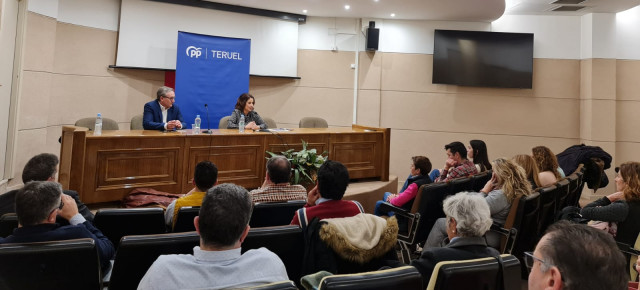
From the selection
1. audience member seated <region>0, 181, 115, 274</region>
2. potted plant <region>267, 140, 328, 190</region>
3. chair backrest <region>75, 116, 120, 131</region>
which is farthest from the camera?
chair backrest <region>75, 116, 120, 131</region>

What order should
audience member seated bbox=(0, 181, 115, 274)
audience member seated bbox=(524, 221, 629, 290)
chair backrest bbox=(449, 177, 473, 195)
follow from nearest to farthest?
audience member seated bbox=(524, 221, 629, 290) < audience member seated bbox=(0, 181, 115, 274) < chair backrest bbox=(449, 177, 473, 195)

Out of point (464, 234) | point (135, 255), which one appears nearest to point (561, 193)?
point (464, 234)

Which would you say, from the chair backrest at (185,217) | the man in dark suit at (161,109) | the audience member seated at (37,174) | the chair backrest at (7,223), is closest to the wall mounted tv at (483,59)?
the man in dark suit at (161,109)

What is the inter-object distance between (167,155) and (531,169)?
11.1 feet

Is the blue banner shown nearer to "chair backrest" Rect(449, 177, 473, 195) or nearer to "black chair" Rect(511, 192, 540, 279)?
"chair backrest" Rect(449, 177, 473, 195)

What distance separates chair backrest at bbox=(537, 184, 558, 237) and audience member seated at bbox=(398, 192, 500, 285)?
4.69 ft

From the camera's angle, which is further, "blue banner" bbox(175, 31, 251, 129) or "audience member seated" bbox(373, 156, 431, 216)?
"blue banner" bbox(175, 31, 251, 129)

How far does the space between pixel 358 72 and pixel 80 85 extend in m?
4.54

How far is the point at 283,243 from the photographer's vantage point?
6.04ft

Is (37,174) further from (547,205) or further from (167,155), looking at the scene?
(547,205)

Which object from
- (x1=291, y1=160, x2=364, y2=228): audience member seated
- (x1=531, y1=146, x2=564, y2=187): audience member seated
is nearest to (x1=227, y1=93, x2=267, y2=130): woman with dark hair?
(x1=291, y1=160, x2=364, y2=228): audience member seated

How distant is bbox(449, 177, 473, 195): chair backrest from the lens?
136 inches

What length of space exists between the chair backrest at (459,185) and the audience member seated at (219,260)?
2.43 meters

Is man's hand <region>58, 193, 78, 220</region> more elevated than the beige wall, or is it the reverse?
the beige wall
